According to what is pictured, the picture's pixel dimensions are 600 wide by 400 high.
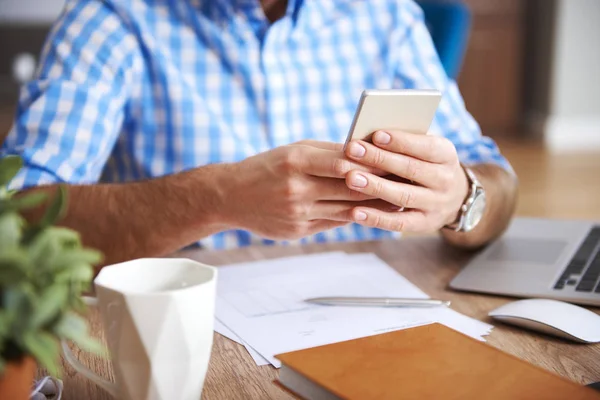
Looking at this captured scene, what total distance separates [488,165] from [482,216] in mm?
159

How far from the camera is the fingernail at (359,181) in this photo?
82 centimetres

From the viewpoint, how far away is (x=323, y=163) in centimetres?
82

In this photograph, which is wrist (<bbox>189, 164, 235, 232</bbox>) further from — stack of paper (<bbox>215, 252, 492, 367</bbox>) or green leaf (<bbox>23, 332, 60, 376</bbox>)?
green leaf (<bbox>23, 332, 60, 376</bbox>)

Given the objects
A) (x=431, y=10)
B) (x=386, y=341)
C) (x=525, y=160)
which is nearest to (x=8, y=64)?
(x=431, y=10)

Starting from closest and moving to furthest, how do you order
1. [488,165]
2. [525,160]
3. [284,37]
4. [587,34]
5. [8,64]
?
[488,165]
[284,37]
[8,64]
[525,160]
[587,34]

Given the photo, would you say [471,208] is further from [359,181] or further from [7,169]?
[7,169]

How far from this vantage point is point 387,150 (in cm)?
84

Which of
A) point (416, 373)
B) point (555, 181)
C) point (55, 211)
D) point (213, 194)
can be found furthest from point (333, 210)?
point (555, 181)

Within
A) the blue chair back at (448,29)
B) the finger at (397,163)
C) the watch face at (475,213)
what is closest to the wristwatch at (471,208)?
the watch face at (475,213)

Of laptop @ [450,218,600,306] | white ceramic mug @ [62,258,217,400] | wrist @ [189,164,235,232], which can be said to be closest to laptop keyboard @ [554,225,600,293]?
laptop @ [450,218,600,306]

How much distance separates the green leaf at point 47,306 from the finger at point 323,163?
0.48 meters

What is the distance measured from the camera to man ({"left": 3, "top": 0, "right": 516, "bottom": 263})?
2.87 feet

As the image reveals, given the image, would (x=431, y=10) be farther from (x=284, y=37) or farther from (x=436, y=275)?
(x=436, y=275)

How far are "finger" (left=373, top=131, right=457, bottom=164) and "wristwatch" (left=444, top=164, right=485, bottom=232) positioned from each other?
11cm
